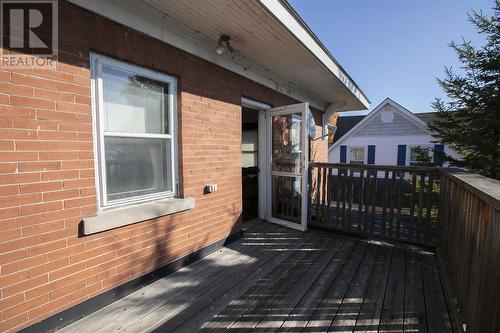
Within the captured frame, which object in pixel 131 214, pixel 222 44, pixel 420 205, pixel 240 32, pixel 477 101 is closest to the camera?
pixel 131 214

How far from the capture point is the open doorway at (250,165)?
19.4 feet

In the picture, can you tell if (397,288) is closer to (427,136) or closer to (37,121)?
(37,121)

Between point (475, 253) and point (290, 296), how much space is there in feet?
4.87

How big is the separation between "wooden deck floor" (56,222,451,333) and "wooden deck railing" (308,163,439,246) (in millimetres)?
400

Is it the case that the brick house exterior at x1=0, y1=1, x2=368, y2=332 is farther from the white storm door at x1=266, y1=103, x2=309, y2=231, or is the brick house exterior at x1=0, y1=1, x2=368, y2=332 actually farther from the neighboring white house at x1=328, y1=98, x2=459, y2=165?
the neighboring white house at x1=328, y1=98, x2=459, y2=165

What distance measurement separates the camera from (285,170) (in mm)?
4676

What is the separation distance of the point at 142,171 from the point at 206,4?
171 cm

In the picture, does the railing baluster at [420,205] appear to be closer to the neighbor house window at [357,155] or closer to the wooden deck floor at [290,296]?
the wooden deck floor at [290,296]

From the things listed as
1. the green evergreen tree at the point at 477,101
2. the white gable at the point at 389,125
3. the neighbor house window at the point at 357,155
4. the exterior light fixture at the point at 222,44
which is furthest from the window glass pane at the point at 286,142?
the neighbor house window at the point at 357,155

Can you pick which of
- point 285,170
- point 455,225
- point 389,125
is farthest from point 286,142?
point 389,125

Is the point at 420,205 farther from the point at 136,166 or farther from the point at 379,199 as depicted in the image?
the point at 136,166

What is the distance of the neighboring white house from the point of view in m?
12.2

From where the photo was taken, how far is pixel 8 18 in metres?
1.71

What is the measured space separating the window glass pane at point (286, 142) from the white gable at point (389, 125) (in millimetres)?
10337
